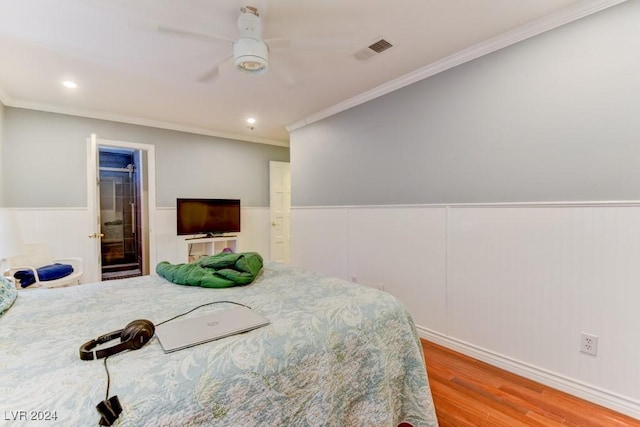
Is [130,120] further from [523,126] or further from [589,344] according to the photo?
[589,344]

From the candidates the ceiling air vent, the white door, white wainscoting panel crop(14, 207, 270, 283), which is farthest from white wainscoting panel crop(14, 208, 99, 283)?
the ceiling air vent

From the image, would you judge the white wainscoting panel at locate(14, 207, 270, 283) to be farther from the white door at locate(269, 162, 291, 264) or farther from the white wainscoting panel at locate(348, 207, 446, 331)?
the white wainscoting panel at locate(348, 207, 446, 331)

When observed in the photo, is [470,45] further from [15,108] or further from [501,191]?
[15,108]

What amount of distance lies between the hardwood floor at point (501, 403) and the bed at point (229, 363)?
1.57 ft

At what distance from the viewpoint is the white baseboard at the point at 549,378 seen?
68.2 inches

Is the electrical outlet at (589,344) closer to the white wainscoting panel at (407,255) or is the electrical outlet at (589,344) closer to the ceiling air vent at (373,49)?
the white wainscoting panel at (407,255)

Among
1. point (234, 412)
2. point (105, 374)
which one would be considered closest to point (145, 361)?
point (105, 374)

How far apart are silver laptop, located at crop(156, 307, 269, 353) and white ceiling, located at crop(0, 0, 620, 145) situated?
1.72 meters

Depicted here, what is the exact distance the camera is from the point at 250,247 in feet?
17.2

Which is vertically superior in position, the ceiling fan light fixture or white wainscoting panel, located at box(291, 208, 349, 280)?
the ceiling fan light fixture

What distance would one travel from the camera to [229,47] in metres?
2.36

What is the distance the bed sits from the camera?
0.82 meters

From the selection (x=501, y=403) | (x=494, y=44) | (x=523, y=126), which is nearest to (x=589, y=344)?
(x=501, y=403)

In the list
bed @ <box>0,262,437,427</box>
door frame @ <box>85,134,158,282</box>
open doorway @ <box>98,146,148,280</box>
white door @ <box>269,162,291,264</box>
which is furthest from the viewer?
open doorway @ <box>98,146,148,280</box>
